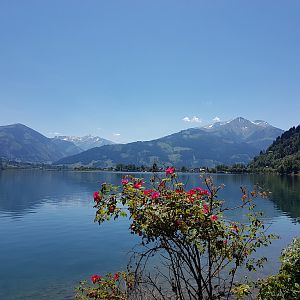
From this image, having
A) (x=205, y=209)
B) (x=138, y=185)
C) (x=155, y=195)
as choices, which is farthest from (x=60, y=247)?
(x=205, y=209)

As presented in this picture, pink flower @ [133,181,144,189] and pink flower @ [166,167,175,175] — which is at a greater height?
pink flower @ [166,167,175,175]

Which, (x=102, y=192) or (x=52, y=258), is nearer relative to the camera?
(x=102, y=192)

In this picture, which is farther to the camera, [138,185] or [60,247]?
[60,247]

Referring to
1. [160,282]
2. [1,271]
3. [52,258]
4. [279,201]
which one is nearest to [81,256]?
[52,258]

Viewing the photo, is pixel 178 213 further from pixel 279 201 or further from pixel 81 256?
pixel 279 201

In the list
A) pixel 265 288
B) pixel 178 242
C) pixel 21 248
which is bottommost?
pixel 21 248

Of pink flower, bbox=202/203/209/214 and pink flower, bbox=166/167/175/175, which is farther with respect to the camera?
pink flower, bbox=166/167/175/175

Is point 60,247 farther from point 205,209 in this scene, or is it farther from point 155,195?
point 205,209

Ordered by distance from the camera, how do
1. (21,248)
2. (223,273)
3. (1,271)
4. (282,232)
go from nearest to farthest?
1. (223,273)
2. (1,271)
3. (21,248)
4. (282,232)

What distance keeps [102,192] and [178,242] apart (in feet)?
6.52

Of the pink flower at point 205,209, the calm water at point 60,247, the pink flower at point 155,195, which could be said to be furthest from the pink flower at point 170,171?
the calm water at point 60,247

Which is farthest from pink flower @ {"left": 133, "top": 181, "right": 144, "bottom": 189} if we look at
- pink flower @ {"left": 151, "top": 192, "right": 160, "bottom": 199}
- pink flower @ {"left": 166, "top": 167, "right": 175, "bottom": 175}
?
pink flower @ {"left": 166, "top": 167, "right": 175, "bottom": 175}

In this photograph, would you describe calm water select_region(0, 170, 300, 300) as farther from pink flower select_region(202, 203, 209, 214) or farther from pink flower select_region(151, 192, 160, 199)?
pink flower select_region(151, 192, 160, 199)

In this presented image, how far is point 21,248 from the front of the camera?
142ft
